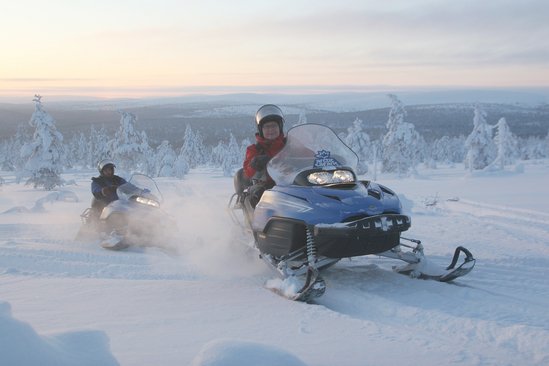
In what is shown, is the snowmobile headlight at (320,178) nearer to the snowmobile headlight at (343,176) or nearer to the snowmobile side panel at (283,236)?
the snowmobile headlight at (343,176)

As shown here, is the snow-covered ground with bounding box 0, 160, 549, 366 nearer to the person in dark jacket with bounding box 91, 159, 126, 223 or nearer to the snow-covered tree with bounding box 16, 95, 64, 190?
the person in dark jacket with bounding box 91, 159, 126, 223

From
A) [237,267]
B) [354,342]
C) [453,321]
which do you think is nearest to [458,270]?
[453,321]

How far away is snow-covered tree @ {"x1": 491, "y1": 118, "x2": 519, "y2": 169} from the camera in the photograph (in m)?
37.3

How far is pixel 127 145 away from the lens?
34.2 m

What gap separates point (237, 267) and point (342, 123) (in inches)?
7227

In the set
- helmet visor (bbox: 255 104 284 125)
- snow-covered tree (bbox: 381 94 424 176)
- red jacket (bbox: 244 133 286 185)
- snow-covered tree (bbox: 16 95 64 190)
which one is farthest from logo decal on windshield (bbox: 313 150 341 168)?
snow-covered tree (bbox: 381 94 424 176)

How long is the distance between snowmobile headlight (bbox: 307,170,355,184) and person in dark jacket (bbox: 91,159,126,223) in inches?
174

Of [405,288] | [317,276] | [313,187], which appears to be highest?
[313,187]

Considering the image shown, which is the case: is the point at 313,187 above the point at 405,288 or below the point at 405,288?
above

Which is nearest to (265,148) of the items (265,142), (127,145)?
(265,142)

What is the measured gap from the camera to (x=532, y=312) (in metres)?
3.15

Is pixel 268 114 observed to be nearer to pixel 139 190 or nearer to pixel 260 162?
pixel 260 162

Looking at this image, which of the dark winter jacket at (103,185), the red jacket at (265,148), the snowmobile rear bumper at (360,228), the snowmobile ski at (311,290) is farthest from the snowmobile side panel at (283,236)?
the dark winter jacket at (103,185)

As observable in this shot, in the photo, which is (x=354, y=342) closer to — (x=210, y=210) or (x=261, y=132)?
(x=261, y=132)
